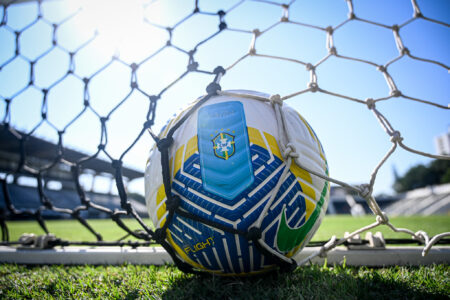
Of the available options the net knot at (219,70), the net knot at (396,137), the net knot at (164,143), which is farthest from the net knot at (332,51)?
the net knot at (164,143)

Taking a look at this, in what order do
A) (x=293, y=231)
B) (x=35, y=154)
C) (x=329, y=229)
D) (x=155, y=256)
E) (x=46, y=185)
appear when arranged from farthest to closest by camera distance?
(x=46, y=185)
(x=35, y=154)
(x=329, y=229)
(x=155, y=256)
(x=293, y=231)

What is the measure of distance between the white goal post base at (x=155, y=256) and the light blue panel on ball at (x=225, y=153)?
753 mm

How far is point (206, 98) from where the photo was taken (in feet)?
3.51

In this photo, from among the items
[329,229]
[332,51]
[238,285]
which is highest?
[332,51]

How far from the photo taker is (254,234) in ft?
2.75

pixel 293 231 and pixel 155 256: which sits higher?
pixel 293 231

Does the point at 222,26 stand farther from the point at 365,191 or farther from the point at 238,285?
the point at 238,285

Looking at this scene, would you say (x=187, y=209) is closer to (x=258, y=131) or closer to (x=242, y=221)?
(x=242, y=221)

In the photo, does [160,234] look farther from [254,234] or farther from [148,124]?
[148,124]

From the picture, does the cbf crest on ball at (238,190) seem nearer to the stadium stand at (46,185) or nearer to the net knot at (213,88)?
the net knot at (213,88)

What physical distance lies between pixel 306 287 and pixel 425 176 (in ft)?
178

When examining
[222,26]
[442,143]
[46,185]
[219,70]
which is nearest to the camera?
[219,70]

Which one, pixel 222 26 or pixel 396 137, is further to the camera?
pixel 222 26

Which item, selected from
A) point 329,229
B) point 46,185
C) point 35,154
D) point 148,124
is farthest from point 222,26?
point 46,185
